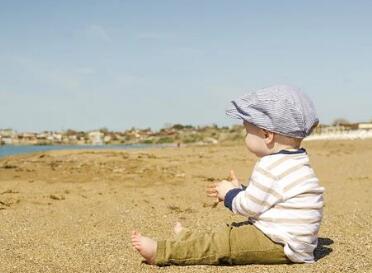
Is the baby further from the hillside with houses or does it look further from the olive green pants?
the hillside with houses

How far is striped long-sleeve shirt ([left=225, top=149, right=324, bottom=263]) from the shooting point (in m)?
3.01

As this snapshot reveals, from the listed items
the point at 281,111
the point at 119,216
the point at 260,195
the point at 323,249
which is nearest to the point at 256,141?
the point at 281,111

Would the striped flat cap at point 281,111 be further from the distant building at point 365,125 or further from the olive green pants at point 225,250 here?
the distant building at point 365,125

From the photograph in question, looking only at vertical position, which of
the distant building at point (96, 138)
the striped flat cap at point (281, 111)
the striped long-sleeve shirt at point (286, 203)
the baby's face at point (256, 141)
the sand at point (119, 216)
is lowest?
the distant building at point (96, 138)

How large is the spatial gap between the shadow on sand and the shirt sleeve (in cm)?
49

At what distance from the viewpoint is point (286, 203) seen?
3014mm

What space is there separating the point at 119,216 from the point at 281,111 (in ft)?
7.62

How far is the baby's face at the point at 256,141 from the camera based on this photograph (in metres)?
3.18

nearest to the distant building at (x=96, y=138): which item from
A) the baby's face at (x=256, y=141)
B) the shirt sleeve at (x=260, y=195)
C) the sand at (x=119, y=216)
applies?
the sand at (x=119, y=216)

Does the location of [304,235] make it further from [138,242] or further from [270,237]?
[138,242]

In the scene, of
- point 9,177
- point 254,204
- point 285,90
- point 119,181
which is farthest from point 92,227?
point 9,177

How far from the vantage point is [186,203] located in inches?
228

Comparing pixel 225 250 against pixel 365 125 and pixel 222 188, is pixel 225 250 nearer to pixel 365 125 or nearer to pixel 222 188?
pixel 222 188

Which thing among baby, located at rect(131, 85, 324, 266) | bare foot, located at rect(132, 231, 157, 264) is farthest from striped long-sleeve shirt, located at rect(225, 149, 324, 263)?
bare foot, located at rect(132, 231, 157, 264)
